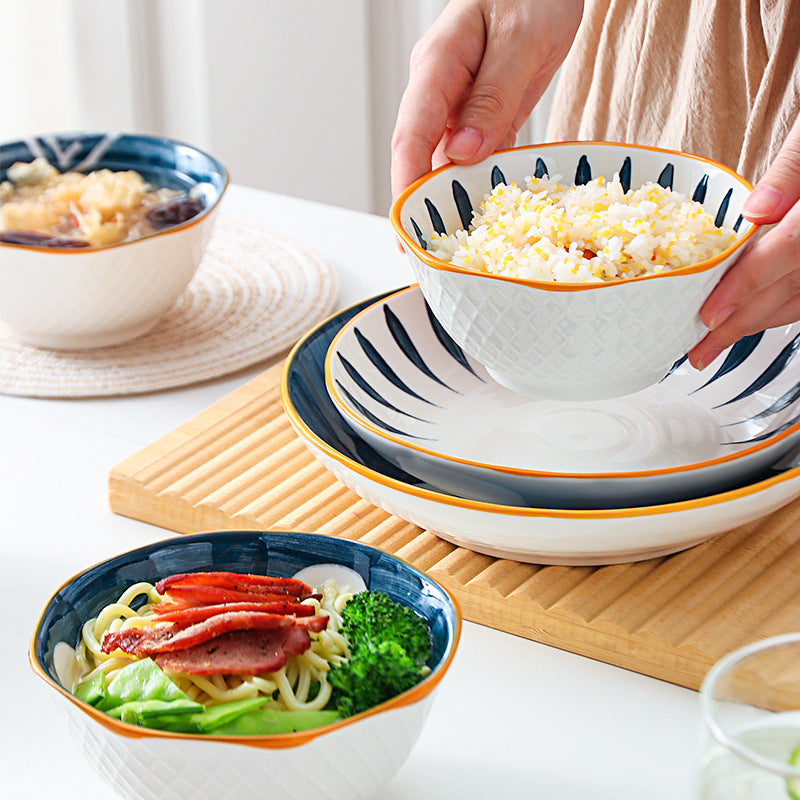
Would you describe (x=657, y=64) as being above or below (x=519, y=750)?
above

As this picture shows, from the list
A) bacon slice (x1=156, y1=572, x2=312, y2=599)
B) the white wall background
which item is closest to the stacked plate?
bacon slice (x1=156, y1=572, x2=312, y2=599)

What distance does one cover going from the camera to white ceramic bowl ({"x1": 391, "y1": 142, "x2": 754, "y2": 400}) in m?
0.77

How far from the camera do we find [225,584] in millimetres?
632

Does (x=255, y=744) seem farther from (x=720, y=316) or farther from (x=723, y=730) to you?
(x=720, y=316)

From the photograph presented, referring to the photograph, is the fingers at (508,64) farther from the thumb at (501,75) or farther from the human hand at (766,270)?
the human hand at (766,270)

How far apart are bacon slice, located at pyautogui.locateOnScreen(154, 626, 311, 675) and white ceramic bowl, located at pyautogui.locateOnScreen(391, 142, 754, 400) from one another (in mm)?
304

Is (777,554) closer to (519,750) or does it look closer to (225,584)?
(519,750)

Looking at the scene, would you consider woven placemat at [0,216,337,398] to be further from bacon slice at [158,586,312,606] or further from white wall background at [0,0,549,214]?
white wall background at [0,0,549,214]

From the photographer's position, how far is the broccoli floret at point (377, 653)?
0.56 metres

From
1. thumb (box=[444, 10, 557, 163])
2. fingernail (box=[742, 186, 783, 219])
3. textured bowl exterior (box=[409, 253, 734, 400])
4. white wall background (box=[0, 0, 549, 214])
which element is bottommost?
white wall background (box=[0, 0, 549, 214])

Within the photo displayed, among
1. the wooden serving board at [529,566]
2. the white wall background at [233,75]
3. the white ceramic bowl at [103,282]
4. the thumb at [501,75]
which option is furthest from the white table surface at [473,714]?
the white wall background at [233,75]

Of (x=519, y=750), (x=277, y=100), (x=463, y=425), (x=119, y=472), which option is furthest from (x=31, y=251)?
(x=277, y=100)

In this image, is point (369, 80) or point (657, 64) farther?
point (369, 80)

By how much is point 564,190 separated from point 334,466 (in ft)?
1.09
